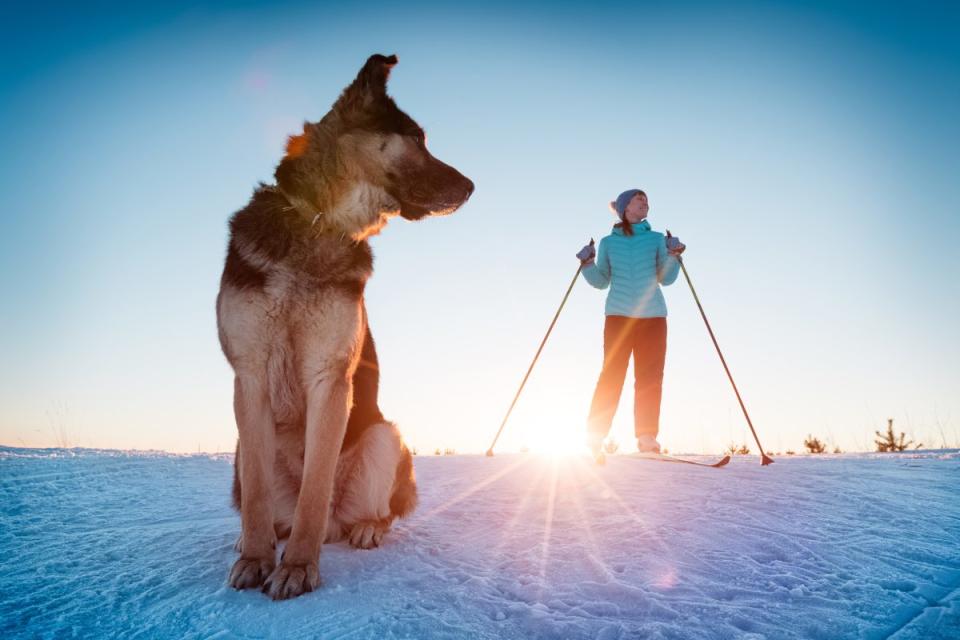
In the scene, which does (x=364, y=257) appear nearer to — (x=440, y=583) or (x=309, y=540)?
(x=309, y=540)

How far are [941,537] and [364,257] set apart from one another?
3.59 meters

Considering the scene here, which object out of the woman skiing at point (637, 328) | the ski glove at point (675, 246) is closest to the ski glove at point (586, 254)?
the woman skiing at point (637, 328)

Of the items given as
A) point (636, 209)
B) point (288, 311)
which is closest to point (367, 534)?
point (288, 311)

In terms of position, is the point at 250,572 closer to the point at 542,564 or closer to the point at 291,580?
the point at 291,580

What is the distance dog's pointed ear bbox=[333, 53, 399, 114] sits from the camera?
335 centimetres

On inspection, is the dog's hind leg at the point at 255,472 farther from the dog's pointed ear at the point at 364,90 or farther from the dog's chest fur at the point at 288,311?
the dog's pointed ear at the point at 364,90

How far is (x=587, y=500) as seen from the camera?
3988 mm

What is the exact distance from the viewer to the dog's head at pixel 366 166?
10.4 feet

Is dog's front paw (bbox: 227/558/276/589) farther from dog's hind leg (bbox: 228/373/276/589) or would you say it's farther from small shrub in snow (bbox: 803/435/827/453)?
small shrub in snow (bbox: 803/435/827/453)

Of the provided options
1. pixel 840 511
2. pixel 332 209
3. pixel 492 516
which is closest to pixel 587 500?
pixel 492 516

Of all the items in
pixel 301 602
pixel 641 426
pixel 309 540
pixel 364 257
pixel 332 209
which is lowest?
pixel 301 602

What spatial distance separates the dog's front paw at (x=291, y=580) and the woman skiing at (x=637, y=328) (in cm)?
585

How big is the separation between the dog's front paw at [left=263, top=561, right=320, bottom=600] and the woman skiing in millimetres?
5849

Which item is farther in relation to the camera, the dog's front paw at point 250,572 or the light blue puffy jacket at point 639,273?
the light blue puffy jacket at point 639,273
